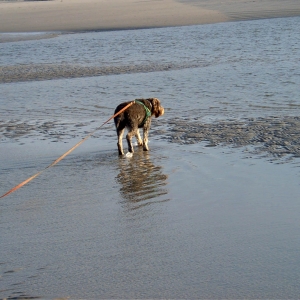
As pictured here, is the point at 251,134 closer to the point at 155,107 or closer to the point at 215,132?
the point at 215,132

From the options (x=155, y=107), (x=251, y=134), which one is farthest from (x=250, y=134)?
(x=155, y=107)

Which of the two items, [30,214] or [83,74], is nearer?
[30,214]

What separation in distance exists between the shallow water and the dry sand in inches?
636

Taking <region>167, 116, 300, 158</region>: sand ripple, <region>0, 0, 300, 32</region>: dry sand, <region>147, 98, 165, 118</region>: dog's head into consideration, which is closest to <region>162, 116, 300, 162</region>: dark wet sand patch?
<region>167, 116, 300, 158</region>: sand ripple

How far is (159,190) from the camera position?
6.43m

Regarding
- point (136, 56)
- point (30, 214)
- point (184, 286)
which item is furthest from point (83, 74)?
point (184, 286)

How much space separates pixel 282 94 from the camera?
11.9m

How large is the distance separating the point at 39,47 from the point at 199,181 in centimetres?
1814

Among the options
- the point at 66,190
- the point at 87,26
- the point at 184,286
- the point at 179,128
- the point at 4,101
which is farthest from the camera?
the point at 87,26

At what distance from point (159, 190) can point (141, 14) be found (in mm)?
29428

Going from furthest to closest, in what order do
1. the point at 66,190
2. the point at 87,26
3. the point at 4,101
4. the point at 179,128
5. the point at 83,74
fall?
the point at 87,26
the point at 83,74
the point at 4,101
the point at 179,128
the point at 66,190

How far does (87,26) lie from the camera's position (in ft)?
103

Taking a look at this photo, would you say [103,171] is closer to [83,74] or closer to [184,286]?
[184,286]

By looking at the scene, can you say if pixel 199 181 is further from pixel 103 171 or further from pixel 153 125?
pixel 153 125
